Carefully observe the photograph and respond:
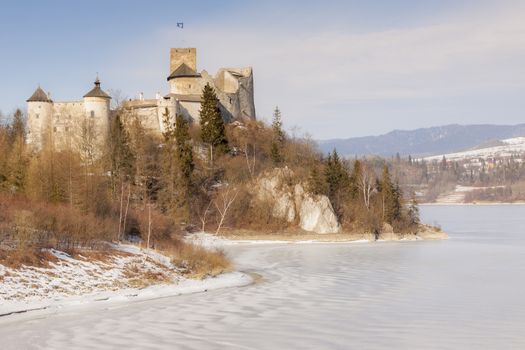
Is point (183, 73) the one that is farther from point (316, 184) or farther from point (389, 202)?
point (389, 202)

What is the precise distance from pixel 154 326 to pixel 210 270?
11.4 m

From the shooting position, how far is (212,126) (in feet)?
→ 185

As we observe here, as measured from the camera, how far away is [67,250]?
23625 mm

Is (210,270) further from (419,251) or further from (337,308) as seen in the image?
(419,251)

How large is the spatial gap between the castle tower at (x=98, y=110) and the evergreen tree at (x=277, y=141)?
16.4 meters

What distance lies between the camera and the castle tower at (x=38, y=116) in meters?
53.1

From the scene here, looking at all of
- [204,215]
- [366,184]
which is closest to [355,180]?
[366,184]

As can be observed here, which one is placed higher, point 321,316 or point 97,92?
point 97,92

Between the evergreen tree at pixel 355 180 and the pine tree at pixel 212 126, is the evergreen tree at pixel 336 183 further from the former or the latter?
the pine tree at pixel 212 126

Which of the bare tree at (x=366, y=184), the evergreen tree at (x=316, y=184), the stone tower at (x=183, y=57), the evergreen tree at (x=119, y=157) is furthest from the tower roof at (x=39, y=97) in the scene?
the bare tree at (x=366, y=184)

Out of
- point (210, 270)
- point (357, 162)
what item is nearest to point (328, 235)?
point (357, 162)

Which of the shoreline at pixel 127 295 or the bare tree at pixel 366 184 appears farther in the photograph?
the bare tree at pixel 366 184

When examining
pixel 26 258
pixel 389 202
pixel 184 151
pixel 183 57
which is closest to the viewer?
pixel 26 258

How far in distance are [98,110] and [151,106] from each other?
7291 millimetres
